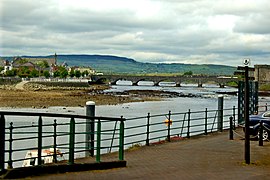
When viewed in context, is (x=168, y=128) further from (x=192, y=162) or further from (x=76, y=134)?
(x=76, y=134)

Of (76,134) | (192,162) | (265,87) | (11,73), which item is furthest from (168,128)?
(11,73)

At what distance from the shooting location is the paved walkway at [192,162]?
1054cm

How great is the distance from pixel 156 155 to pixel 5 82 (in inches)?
4590

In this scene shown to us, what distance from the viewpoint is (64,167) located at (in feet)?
33.3

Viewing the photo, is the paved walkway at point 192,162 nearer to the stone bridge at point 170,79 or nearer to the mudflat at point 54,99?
the mudflat at point 54,99

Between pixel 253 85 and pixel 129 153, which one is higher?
pixel 253 85

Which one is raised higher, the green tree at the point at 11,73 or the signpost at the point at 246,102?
the green tree at the point at 11,73

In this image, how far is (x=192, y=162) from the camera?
12727mm

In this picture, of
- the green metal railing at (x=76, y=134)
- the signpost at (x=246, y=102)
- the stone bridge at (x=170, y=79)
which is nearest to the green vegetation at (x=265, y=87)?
the stone bridge at (x=170, y=79)

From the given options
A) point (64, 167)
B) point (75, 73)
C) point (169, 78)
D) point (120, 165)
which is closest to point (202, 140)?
point (120, 165)

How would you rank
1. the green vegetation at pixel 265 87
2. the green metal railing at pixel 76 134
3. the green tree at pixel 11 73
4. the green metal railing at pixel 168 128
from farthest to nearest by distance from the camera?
the green tree at pixel 11 73, the green vegetation at pixel 265 87, the green metal railing at pixel 168 128, the green metal railing at pixel 76 134

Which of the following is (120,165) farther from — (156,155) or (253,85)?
(253,85)

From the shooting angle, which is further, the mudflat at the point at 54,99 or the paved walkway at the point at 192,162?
the mudflat at the point at 54,99

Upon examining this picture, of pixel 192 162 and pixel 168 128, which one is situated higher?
pixel 168 128
